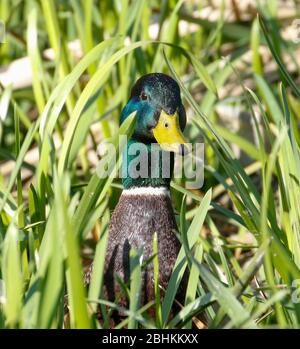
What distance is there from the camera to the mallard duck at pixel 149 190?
327cm

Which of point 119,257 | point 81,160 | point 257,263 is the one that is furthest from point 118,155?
point 81,160

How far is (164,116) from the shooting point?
3.37 metres

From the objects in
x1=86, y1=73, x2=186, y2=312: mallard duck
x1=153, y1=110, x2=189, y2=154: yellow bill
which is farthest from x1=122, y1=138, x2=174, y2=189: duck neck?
x1=153, y1=110, x2=189, y2=154: yellow bill

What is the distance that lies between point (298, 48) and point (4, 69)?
65.0 inches

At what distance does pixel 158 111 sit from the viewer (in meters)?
3.39

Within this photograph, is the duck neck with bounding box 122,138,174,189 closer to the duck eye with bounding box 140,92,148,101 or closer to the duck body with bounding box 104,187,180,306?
the duck body with bounding box 104,187,180,306

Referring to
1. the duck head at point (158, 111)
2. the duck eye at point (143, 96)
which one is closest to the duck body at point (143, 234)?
the duck head at point (158, 111)

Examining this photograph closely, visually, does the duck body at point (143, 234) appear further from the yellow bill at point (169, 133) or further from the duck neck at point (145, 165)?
the yellow bill at point (169, 133)

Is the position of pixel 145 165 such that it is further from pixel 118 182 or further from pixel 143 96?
pixel 118 182

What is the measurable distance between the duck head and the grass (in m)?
0.09

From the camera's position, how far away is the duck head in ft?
11.0
